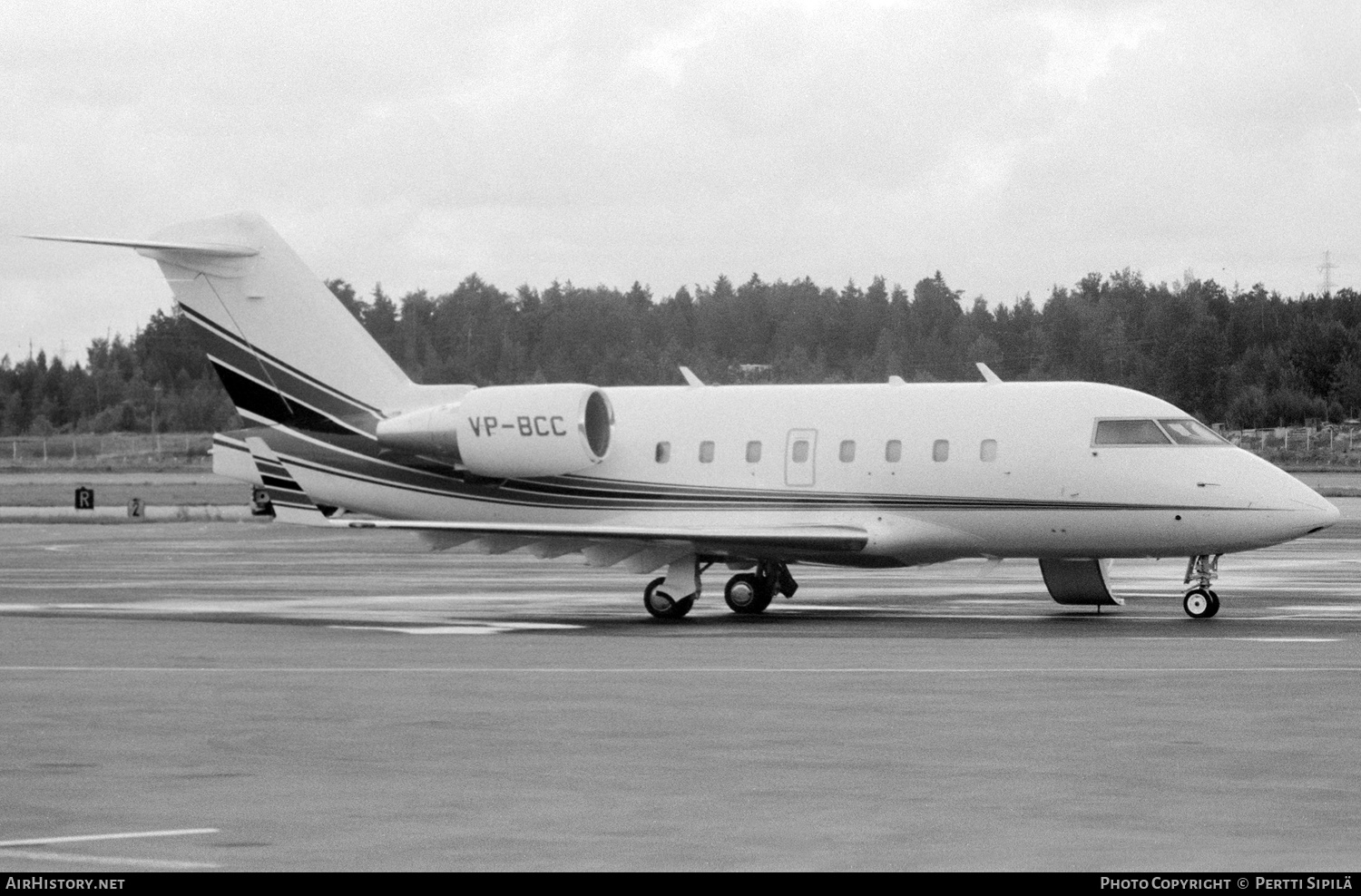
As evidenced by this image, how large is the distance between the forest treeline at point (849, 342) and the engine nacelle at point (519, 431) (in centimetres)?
3180

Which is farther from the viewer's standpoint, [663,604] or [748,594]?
[748,594]

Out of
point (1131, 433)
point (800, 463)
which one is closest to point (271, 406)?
point (800, 463)

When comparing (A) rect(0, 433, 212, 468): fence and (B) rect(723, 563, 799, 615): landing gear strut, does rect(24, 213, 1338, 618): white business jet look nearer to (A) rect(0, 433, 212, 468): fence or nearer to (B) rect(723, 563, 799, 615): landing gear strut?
(B) rect(723, 563, 799, 615): landing gear strut

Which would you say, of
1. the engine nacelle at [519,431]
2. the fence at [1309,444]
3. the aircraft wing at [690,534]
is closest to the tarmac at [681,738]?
the aircraft wing at [690,534]

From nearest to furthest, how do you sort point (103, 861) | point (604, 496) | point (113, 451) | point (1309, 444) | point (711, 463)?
point (103, 861) < point (711, 463) < point (604, 496) < point (1309, 444) < point (113, 451)

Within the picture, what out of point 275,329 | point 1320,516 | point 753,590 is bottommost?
point 753,590


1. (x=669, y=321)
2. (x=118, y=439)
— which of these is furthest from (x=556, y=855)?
(x=118, y=439)

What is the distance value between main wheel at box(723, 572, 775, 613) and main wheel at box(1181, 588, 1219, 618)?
551 cm

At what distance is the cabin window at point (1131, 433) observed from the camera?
25.3 m

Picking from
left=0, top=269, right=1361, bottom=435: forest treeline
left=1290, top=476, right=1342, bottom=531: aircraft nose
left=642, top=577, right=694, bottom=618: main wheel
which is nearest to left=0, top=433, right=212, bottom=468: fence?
left=0, top=269, right=1361, bottom=435: forest treeline

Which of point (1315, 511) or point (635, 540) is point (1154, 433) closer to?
point (1315, 511)

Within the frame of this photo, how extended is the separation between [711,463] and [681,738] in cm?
1403

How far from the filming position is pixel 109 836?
9.80m

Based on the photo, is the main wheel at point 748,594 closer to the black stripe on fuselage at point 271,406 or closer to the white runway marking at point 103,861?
the black stripe on fuselage at point 271,406
